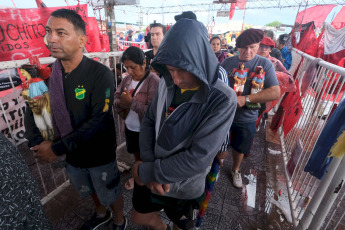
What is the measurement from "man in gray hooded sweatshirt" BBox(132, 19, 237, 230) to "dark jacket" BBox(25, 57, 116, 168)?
0.43 m

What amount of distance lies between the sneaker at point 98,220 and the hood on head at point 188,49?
2074mm

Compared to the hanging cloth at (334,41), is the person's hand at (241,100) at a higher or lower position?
lower

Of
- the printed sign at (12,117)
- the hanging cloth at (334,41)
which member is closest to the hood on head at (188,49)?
the printed sign at (12,117)

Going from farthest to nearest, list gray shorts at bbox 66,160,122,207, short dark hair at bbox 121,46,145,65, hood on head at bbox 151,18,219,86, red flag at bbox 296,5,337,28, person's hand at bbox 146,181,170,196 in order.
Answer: red flag at bbox 296,5,337,28 → short dark hair at bbox 121,46,145,65 → gray shorts at bbox 66,160,122,207 → person's hand at bbox 146,181,170,196 → hood on head at bbox 151,18,219,86

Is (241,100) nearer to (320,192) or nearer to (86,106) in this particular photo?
(320,192)

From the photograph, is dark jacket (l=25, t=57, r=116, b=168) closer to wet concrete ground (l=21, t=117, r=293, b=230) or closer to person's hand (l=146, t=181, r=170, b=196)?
person's hand (l=146, t=181, r=170, b=196)

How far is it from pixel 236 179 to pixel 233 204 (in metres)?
0.44

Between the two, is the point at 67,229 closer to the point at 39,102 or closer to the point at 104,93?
the point at 39,102

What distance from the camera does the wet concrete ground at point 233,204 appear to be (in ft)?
7.16

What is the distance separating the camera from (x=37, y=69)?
4.64 ft

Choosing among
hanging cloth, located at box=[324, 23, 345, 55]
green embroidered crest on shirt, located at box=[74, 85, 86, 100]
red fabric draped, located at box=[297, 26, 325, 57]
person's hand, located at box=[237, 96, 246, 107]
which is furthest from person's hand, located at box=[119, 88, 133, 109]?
hanging cloth, located at box=[324, 23, 345, 55]

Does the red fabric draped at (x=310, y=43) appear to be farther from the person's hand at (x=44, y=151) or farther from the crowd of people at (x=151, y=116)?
the person's hand at (x=44, y=151)

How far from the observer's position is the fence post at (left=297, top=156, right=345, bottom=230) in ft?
5.01

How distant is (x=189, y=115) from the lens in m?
1.14
